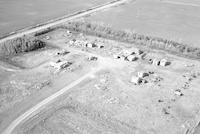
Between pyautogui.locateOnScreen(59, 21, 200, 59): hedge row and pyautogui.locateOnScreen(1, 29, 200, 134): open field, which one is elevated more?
pyautogui.locateOnScreen(59, 21, 200, 59): hedge row

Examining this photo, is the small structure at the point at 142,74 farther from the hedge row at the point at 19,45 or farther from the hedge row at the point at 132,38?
the hedge row at the point at 19,45

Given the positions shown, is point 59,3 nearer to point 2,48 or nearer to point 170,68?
point 2,48

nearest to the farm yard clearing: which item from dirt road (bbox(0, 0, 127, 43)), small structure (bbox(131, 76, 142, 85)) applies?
small structure (bbox(131, 76, 142, 85))

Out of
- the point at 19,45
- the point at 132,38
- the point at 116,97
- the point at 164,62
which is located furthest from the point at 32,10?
the point at 116,97

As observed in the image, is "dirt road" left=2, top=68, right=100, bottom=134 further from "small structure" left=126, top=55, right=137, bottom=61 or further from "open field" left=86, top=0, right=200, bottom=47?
"open field" left=86, top=0, right=200, bottom=47

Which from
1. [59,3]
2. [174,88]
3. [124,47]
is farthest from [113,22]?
[174,88]

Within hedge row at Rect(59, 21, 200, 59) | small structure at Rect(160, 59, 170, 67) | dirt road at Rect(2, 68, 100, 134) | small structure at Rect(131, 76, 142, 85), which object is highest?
hedge row at Rect(59, 21, 200, 59)

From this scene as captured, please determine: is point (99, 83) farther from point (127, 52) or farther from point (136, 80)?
point (127, 52)
